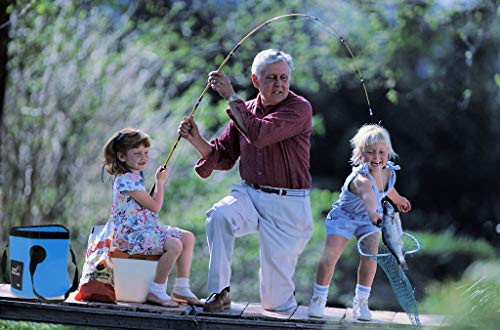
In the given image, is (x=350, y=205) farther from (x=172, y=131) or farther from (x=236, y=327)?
(x=172, y=131)

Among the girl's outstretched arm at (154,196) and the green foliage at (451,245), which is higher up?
the girl's outstretched arm at (154,196)

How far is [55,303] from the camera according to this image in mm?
5223

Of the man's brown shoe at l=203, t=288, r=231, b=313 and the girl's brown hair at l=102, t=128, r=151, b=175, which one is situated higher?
the girl's brown hair at l=102, t=128, r=151, b=175

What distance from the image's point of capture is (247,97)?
11.7 m

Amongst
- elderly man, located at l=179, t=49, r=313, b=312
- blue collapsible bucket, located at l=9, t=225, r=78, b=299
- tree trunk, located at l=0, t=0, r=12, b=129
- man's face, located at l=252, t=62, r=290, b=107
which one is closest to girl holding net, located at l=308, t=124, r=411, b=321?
elderly man, located at l=179, t=49, r=313, b=312

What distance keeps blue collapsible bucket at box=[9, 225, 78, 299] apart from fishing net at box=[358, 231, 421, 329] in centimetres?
142

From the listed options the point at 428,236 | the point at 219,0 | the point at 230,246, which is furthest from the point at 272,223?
the point at 428,236

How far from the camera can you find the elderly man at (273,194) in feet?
16.8

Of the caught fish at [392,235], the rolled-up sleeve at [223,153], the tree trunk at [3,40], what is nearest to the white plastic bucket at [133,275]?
the rolled-up sleeve at [223,153]

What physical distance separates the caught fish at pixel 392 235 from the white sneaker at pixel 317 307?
1.52 feet

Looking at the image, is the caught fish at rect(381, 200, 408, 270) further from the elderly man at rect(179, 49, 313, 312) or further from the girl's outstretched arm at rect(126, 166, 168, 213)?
the girl's outstretched arm at rect(126, 166, 168, 213)

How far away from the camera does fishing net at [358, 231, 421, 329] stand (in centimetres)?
471

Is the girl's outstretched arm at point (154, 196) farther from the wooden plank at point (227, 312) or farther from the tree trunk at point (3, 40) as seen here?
the tree trunk at point (3, 40)

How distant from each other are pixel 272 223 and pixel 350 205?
39 centimetres
